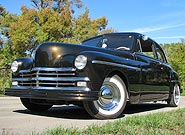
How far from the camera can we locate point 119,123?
5090 mm

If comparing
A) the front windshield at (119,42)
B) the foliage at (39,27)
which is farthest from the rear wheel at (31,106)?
the foliage at (39,27)

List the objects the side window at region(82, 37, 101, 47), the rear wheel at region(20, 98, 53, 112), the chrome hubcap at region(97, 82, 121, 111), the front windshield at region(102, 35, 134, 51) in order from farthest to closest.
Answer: the side window at region(82, 37, 101, 47)
the front windshield at region(102, 35, 134, 51)
the rear wheel at region(20, 98, 53, 112)
the chrome hubcap at region(97, 82, 121, 111)

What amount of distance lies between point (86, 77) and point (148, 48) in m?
2.90

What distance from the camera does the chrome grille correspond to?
18.8 feet

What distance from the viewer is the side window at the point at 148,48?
7798 millimetres

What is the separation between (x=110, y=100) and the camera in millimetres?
6266

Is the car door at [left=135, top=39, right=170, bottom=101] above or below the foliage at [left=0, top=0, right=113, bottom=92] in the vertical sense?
below

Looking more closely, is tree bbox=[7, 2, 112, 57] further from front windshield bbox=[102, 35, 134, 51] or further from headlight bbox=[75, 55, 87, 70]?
headlight bbox=[75, 55, 87, 70]

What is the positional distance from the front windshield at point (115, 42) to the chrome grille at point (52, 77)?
1858mm

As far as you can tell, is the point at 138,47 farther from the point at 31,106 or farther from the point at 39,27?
the point at 39,27

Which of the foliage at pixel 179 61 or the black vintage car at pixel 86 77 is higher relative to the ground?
the foliage at pixel 179 61

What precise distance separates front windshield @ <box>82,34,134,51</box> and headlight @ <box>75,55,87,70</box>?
1741 mm

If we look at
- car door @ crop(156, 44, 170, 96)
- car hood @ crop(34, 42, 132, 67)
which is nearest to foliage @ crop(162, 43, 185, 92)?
car door @ crop(156, 44, 170, 96)

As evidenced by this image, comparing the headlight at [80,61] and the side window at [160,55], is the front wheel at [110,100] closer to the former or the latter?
the headlight at [80,61]
